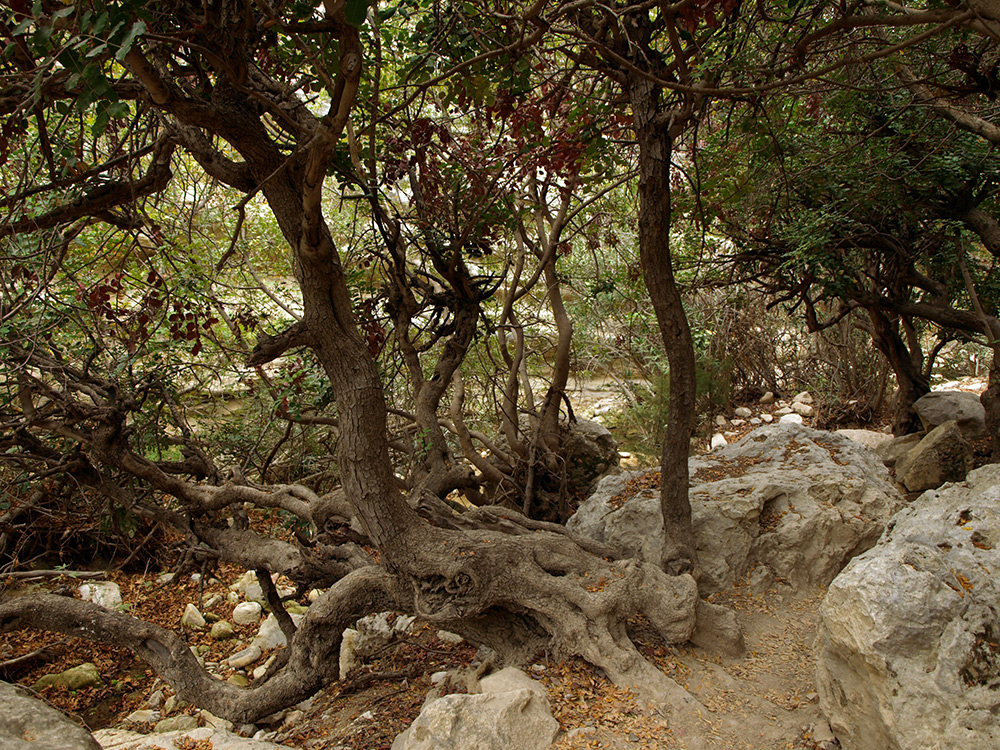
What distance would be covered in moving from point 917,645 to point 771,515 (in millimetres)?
2179

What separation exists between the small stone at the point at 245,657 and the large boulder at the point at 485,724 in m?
2.14

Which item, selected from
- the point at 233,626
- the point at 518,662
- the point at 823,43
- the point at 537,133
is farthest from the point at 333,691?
the point at 823,43

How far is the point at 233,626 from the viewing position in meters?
4.93

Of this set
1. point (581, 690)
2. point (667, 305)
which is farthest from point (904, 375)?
point (581, 690)

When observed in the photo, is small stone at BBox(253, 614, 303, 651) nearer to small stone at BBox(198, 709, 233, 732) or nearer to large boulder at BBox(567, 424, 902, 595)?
small stone at BBox(198, 709, 233, 732)

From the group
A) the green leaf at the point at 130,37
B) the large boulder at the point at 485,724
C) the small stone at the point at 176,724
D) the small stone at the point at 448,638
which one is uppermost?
the green leaf at the point at 130,37

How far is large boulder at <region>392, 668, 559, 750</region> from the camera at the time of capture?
253cm

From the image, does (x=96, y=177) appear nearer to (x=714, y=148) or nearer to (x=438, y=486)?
(x=438, y=486)

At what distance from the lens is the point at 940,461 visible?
240 inches

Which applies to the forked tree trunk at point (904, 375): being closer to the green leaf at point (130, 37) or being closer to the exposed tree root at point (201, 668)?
the exposed tree root at point (201, 668)

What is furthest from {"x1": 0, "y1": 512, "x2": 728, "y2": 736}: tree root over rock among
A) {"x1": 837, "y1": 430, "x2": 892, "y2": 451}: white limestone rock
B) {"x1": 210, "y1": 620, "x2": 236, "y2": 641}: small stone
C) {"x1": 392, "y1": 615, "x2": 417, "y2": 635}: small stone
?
{"x1": 837, "y1": 430, "x2": 892, "y2": 451}: white limestone rock

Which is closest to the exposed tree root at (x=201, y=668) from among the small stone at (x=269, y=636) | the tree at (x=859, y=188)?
the small stone at (x=269, y=636)

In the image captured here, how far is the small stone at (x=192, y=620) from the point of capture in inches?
190

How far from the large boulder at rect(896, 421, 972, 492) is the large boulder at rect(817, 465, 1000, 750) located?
13.3 feet
